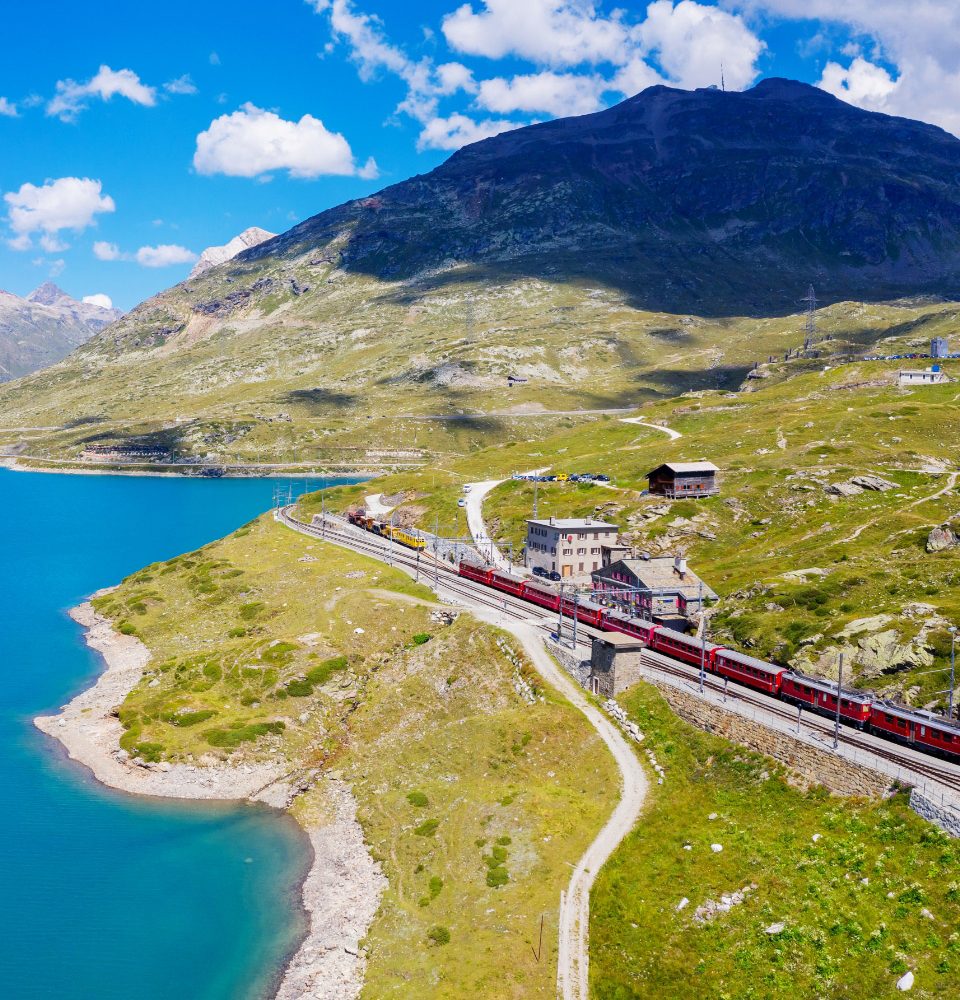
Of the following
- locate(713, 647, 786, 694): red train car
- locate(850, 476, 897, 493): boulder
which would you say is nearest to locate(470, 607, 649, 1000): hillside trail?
locate(713, 647, 786, 694): red train car

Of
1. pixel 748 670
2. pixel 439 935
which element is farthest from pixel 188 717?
pixel 748 670

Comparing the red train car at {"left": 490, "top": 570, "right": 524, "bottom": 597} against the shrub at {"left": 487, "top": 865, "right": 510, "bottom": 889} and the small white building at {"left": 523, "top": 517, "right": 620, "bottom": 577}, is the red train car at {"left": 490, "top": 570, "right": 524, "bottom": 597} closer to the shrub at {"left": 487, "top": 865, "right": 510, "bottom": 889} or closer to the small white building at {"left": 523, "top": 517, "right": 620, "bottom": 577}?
the small white building at {"left": 523, "top": 517, "right": 620, "bottom": 577}

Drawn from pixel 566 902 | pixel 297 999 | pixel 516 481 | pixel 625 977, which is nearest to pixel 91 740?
pixel 297 999

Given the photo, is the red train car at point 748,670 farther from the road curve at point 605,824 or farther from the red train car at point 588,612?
the red train car at point 588,612

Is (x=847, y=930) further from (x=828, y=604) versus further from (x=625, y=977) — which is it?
(x=828, y=604)

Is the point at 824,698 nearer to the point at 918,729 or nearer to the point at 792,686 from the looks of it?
the point at 792,686
